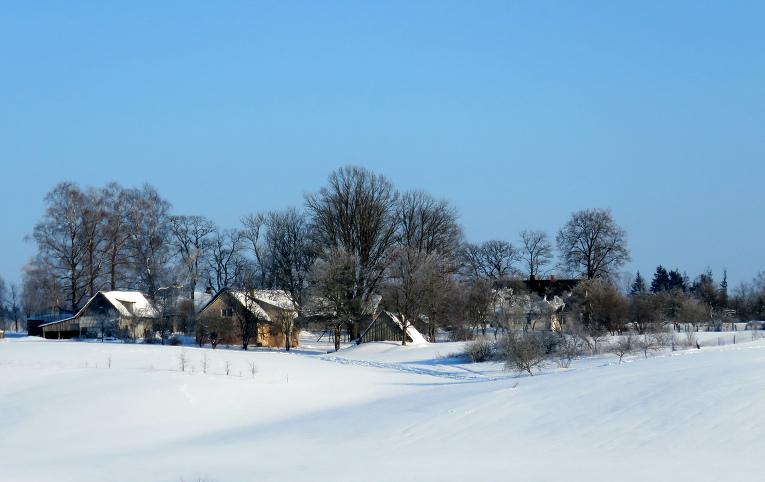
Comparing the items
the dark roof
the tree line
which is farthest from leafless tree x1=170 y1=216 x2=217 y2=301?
the dark roof

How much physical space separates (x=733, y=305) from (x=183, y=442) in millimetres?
57778

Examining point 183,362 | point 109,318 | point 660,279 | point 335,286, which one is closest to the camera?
point 183,362

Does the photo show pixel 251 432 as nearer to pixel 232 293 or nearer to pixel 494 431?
pixel 494 431

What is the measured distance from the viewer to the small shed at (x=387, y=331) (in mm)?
47031

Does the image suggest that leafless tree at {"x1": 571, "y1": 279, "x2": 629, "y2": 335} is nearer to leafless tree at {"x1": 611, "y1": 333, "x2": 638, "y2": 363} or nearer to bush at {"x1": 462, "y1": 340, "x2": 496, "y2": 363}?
bush at {"x1": 462, "y1": 340, "x2": 496, "y2": 363}

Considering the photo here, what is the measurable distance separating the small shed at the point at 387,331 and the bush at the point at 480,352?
47.0ft

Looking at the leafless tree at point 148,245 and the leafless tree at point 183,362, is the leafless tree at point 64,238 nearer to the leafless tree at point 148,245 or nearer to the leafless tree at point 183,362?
the leafless tree at point 148,245

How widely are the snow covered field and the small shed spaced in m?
23.7

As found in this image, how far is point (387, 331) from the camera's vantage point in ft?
157

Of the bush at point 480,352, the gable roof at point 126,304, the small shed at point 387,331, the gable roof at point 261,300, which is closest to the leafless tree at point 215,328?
the gable roof at point 261,300

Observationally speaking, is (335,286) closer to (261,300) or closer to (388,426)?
(261,300)

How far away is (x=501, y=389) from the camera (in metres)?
18.2

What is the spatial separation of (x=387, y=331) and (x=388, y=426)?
32.5 meters

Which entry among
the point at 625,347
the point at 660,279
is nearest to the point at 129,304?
the point at 625,347
